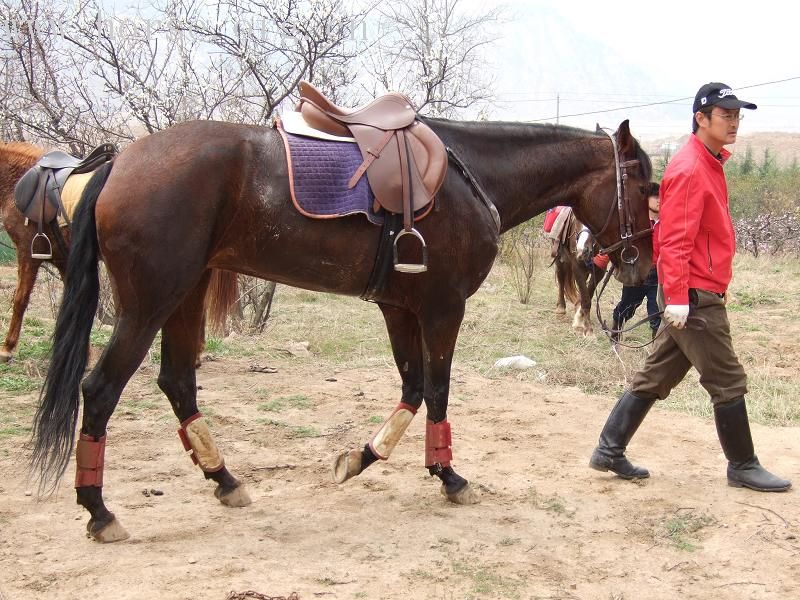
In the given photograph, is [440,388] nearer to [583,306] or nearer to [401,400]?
[401,400]

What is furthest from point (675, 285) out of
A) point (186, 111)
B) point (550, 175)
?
point (186, 111)

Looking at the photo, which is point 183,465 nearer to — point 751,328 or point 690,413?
point 690,413

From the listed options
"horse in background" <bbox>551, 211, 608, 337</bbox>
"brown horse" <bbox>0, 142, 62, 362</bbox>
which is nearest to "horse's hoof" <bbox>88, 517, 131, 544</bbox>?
"brown horse" <bbox>0, 142, 62, 362</bbox>

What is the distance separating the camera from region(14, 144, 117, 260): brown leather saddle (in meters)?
6.21

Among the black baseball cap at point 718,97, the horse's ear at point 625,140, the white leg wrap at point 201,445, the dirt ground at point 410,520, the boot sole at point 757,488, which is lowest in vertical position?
the dirt ground at point 410,520

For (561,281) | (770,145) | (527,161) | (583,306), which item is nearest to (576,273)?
(583,306)

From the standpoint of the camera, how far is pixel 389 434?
4113mm

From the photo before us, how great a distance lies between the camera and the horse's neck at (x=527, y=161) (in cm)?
426

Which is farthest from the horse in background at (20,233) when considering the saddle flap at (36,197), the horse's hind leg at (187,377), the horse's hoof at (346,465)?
the horse's hoof at (346,465)

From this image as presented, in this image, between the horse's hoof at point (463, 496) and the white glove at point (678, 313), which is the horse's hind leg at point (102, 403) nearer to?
the horse's hoof at point (463, 496)

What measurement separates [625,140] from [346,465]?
229 cm

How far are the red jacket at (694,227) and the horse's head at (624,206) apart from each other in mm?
189

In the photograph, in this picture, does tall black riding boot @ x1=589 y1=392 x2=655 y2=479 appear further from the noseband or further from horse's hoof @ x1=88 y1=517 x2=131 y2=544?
horse's hoof @ x1=88 y1=517 x2=131 y2=544

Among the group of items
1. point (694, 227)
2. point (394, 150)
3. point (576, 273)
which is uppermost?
point (394, 150)
